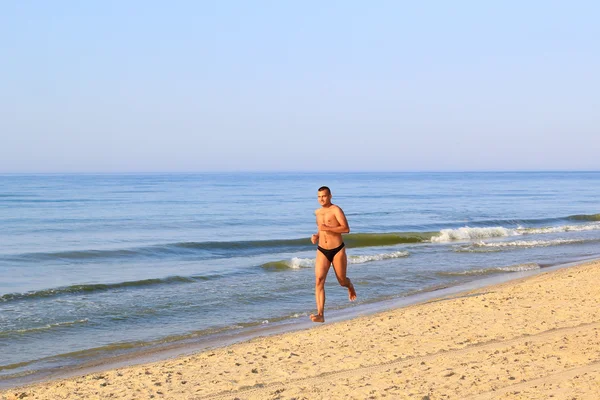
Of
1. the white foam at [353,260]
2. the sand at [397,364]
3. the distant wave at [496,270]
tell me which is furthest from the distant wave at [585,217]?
the sand at [397,364]

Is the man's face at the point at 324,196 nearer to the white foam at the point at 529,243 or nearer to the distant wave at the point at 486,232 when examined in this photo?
the white foam at the point at 529,243

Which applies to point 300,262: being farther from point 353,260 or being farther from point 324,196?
point 324,196

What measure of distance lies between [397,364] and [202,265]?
37.5ft

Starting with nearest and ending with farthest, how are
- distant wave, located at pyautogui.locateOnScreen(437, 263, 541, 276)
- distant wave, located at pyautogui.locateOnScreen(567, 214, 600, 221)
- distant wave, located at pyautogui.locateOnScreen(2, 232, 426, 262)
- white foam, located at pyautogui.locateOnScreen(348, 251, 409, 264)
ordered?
distant wave, located at pyautogui.locateOnScreen(437, 263, 541, 276), white foam, located at pyautogui.locateOnScreen(348, 251, 409, 264), distant wave, located at pyautogui.locateOnScreen(2, 232, 426, 262), distant wave, located at pyautogui.locateOnScreen(567, 214, 600, 221)

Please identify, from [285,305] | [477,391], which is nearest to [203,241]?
[285,305]

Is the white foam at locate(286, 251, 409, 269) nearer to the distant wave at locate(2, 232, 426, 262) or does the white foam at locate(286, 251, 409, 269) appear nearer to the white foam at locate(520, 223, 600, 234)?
the distant wave at locate(2, 232, 426, 262)

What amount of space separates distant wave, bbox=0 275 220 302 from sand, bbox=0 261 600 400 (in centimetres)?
612

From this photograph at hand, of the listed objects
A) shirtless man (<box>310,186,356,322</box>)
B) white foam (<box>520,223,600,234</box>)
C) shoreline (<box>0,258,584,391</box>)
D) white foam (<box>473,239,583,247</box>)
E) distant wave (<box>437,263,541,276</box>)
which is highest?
shirtless man (<box>310,186,356,322</box>)

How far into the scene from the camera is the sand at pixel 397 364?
5.79 m

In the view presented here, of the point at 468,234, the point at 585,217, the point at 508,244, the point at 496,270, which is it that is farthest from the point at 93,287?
the point at 585,217

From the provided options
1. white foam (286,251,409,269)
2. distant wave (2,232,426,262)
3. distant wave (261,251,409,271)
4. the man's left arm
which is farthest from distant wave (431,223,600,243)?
the man's left arm

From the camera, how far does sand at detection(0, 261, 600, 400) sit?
5789mm

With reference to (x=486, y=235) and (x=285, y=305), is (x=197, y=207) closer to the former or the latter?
(x=486, y=235)

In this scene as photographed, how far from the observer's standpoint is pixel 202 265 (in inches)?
693
